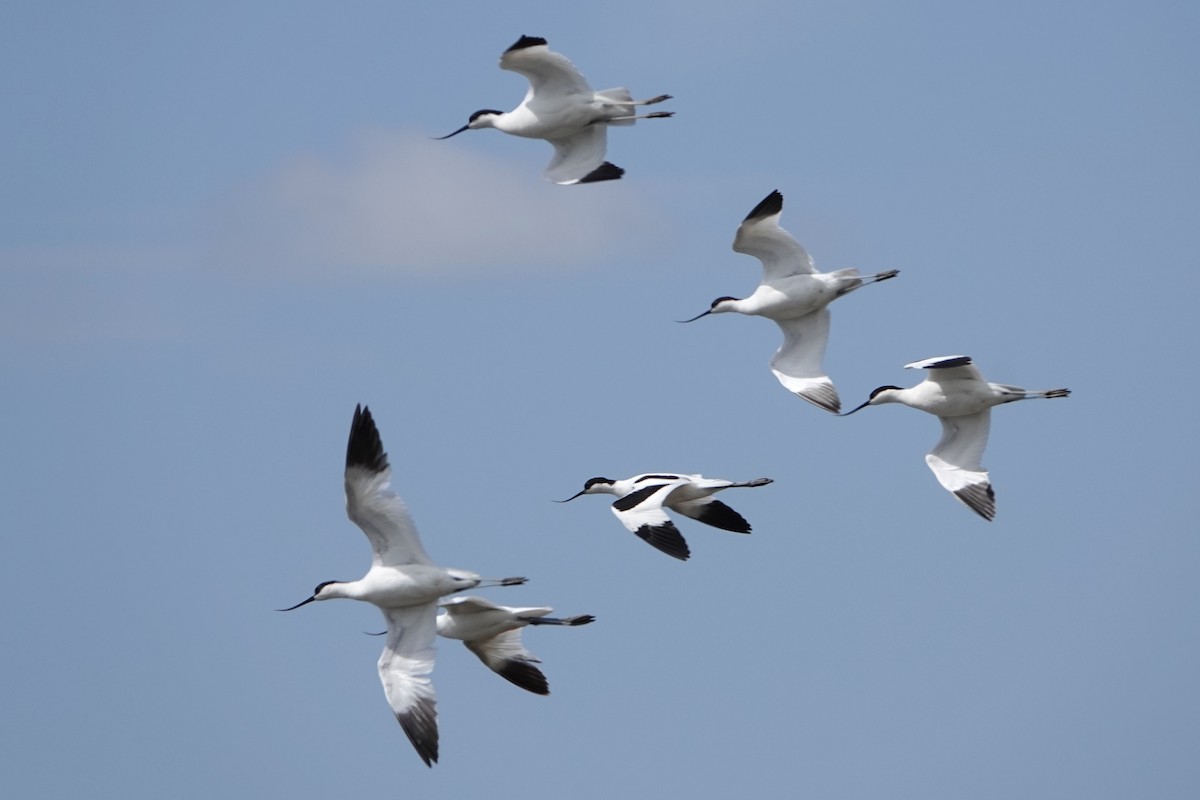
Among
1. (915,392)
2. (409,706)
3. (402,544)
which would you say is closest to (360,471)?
(402,544)

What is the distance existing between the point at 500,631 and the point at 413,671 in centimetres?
197

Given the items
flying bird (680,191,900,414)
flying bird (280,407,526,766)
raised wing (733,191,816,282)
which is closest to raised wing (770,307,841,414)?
flying bird (680,191,900,414)

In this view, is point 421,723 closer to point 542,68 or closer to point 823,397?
point 823,397

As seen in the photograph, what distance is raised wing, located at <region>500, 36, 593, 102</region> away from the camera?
70.3 ft

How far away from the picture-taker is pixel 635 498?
71.6 feet

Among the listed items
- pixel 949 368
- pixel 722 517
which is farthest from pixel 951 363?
pixel 722 517

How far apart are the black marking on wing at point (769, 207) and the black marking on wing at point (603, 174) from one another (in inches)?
57.5

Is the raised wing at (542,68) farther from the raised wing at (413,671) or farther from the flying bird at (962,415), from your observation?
the raised wing at (413,671)

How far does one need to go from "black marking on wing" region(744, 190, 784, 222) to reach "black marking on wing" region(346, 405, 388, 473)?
18.7ft

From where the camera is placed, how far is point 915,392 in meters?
22.5

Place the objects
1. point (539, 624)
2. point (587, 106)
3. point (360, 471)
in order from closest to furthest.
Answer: point (360, 471), point (539, 624), point (587, 106)

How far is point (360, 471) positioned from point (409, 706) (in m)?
Answer: 2.25

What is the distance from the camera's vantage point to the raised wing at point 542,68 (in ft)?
70.3

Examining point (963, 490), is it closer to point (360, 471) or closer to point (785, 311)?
point (785, 311)
